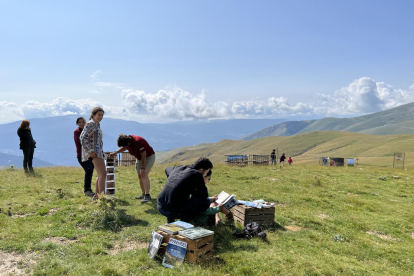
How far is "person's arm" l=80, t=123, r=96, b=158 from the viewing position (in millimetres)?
7887

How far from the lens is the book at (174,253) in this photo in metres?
4.54

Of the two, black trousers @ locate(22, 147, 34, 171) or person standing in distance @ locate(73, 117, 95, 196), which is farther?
black trousers @ locate(22, 147, 34, 171)

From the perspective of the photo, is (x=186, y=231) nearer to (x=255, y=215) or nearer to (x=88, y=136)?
(x=255, y=215)

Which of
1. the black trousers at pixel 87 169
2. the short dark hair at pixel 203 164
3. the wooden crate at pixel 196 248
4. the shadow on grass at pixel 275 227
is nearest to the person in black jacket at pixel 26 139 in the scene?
the black trousers at pixel 87 169

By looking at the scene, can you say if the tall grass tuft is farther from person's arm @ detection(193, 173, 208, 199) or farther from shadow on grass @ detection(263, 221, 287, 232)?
shadow on grass @ detection(263, 221, 287, 232)

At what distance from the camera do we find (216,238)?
579cm

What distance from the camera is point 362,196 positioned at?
1213 cm

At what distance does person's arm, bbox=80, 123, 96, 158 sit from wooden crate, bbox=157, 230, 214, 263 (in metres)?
4.45

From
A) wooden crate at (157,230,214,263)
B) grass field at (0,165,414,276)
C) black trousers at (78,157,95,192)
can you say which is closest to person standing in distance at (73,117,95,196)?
black trousers at (78,157,95,192)

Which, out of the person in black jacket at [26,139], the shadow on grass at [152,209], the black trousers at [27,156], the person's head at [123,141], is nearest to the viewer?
the shadow on grass at [152,209]

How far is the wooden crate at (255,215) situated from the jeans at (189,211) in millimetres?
1343

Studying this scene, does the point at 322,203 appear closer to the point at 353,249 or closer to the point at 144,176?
the point at 353,249

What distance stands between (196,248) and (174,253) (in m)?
0.47

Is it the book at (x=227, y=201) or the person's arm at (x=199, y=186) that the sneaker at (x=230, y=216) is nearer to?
the book at (x=227, y=201)
